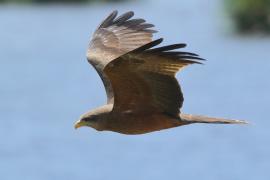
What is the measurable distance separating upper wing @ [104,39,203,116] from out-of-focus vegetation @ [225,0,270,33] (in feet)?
85.0

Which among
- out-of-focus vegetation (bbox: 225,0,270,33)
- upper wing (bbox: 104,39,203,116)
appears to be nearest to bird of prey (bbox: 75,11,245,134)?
upper wing (bbox: 104,39,203,116)

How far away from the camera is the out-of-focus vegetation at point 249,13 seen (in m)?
33.4

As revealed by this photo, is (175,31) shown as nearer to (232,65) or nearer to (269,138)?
(232,65)

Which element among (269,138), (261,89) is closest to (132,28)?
(269,138)

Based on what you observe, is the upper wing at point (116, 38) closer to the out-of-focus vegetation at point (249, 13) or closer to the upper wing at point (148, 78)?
the upper wing at point (148, 78)

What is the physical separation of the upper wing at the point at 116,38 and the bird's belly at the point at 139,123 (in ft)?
3.32

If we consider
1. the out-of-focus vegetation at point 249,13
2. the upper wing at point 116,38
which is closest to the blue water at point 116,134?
the out-of-focus vegetation at point 249,13

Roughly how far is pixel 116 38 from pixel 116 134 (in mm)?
14583

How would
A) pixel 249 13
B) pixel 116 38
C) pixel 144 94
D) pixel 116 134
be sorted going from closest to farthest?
pixel 144 94, pixel 116 38, pixel 116 134, pixel 249 13

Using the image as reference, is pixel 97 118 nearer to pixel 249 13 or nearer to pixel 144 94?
pixel 144 94

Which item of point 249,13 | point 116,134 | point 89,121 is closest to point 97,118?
point 89,121

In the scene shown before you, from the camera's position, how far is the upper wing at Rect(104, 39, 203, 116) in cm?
723

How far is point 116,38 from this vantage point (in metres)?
9.07

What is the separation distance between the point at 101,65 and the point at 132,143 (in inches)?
546
